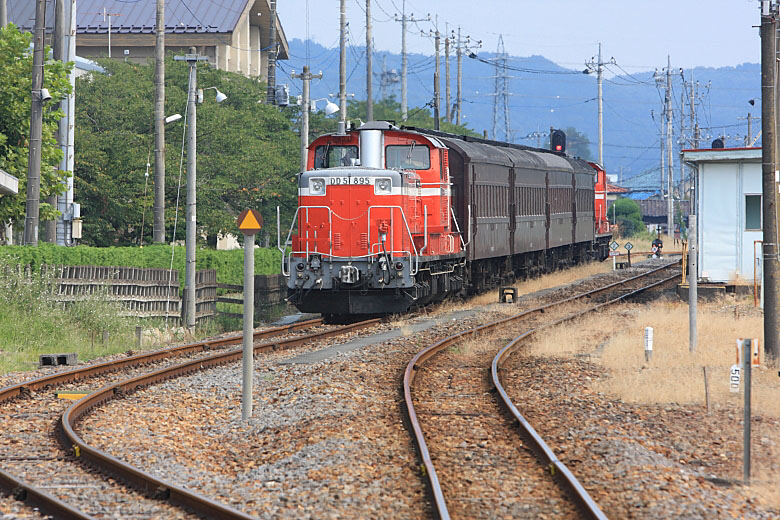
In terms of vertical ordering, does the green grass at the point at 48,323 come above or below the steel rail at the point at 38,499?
above

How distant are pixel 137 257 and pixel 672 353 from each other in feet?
52.6

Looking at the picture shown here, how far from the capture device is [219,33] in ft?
204

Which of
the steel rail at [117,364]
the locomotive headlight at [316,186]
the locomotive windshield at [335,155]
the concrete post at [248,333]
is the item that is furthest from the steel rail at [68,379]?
the locomotive windshield at [335,155]

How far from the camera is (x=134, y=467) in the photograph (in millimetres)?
9305

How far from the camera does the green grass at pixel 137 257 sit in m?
24.2

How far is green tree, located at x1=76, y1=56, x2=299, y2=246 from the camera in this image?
115 ft

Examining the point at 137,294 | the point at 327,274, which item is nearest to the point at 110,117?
the point at 137,294

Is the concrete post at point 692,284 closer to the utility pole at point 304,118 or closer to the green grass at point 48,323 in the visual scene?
the green grass at point 48,323

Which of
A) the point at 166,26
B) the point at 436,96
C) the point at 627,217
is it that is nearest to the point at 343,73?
the point at 436,96

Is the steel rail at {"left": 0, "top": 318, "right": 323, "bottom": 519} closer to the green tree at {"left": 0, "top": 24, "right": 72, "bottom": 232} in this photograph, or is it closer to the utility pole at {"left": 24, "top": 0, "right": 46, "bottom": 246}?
the utility pole at {"left": 24, "top": 0, "right": 46, "bottom": 246}

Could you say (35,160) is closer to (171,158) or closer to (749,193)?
(171,158)

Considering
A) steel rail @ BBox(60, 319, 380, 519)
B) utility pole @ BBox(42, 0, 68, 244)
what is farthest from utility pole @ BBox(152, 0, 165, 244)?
steel rail @ BBox(60, 319, 380, 519)

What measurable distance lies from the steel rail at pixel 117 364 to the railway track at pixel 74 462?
0.02 metres

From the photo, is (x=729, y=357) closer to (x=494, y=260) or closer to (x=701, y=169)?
(x=701, y=169)
